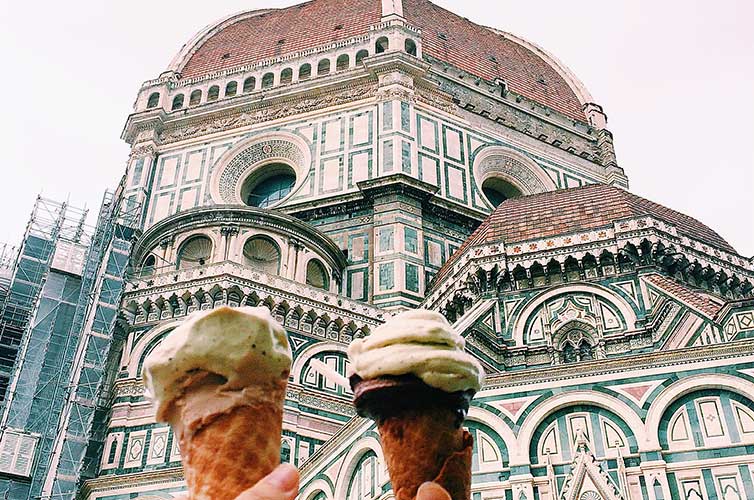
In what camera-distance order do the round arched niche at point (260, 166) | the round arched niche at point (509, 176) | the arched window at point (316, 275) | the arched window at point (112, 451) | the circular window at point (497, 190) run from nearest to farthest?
the arched window at point (112, 451) < the arched window at point (316, 275) < the round arched niche at point (260, 166) < the round arched niche at point (509, 176) < the circular window at point (497, 190)

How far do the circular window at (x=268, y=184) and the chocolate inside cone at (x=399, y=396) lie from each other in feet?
70.6

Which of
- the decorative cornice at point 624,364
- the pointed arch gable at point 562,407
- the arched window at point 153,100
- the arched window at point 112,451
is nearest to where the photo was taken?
the pointed arch gable at point 562,407

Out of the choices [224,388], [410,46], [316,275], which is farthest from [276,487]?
[410,46]

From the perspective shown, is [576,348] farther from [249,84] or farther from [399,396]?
[249,84]

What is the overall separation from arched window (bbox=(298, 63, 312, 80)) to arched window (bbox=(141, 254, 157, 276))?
8.72 metres

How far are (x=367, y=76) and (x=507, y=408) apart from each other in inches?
617

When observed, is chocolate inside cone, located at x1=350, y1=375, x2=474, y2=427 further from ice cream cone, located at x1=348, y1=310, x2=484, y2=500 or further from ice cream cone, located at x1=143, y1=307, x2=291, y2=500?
ice cream cone, located at x1=143, y1=307, x2=291, y2=500

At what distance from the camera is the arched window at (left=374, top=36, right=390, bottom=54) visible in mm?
25141

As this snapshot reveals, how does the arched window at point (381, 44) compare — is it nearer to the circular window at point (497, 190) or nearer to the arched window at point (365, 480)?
the circular window at point (497, 190)

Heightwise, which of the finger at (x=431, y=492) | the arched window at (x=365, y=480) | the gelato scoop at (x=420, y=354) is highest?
the arched window at (x=365, y=480)

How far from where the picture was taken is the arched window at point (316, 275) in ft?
61.9

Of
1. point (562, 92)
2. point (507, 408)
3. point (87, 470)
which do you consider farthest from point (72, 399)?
point (562, 92)

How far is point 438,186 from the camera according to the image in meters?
21.7

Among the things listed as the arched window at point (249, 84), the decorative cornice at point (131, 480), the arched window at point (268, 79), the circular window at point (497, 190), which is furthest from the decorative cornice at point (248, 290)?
the arched window at point (268, 79)
